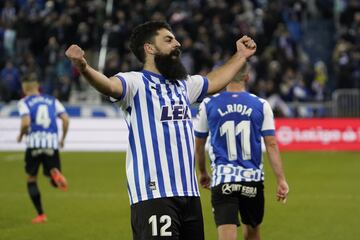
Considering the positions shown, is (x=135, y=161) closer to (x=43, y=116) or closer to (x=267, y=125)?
(x=267, y=125)

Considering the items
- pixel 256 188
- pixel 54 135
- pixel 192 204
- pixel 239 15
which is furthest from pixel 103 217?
pixel 239 15

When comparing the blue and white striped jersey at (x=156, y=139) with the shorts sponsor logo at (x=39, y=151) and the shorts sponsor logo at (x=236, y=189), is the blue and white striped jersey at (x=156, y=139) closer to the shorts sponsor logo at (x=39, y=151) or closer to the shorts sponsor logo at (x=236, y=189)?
the shorts sponsor logo at (x=236, y=189)

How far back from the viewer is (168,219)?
5.94 metres

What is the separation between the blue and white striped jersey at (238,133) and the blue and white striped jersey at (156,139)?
2140 mm

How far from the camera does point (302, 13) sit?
30469mm

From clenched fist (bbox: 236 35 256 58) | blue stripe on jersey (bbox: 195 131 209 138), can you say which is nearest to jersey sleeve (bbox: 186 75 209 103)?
clenched fist (bbox: 236 35 256 58)

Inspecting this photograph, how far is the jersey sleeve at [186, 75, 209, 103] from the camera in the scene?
639 cm

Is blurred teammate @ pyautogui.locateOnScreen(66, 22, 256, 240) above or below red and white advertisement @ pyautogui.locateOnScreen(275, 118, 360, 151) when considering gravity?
above

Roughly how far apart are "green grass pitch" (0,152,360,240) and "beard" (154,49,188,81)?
557cm

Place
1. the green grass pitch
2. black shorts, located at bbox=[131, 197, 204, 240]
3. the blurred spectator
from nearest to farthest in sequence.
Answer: black shorts, located at bbox=[131, 197, 204, 240] → the green grass pitch → the blurred spectator

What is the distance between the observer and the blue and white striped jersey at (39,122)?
44.1 ft

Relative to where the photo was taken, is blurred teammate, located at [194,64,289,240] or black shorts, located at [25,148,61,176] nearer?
blurred teammate, located at [194,64,289,240]

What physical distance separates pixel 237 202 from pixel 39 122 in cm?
614

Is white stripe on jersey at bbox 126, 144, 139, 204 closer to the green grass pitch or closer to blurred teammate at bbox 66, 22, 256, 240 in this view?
blurred teammate at bbox 66, 22, 256, 240
